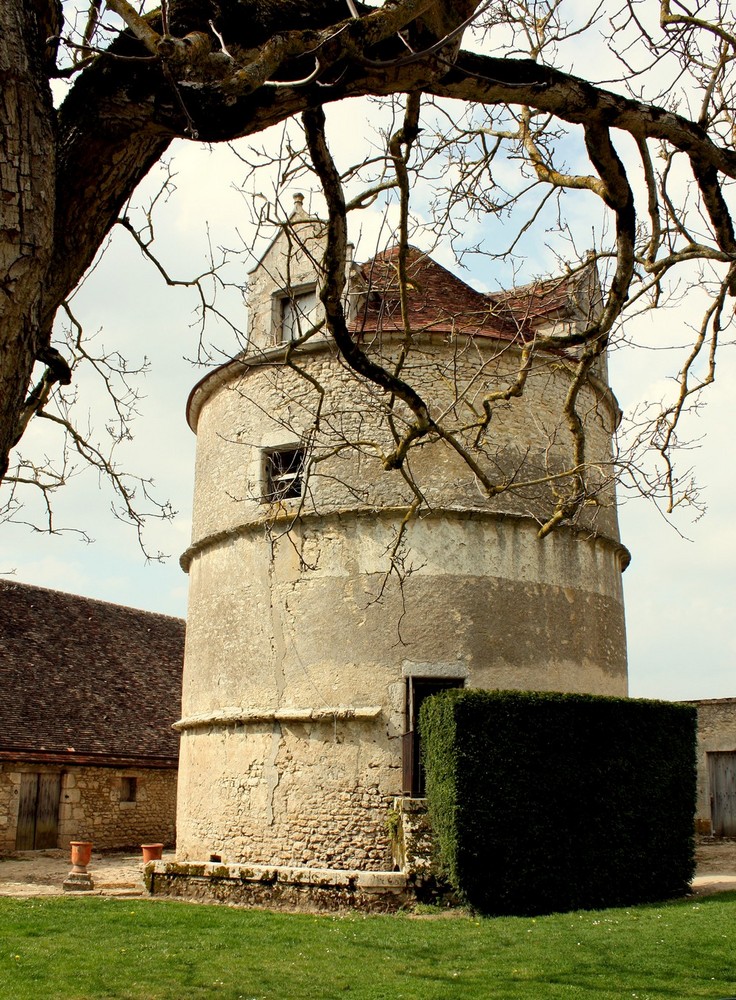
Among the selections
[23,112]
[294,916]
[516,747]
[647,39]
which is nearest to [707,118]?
[647,39]

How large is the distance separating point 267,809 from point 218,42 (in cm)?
962

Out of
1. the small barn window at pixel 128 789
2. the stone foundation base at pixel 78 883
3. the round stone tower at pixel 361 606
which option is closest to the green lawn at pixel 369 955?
the round stone tower at pixel 361 606

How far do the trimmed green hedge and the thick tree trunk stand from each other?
8.19m

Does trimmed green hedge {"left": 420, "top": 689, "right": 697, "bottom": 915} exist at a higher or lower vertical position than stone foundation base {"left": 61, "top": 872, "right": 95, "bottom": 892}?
higher

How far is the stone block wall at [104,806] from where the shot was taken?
17.7 m

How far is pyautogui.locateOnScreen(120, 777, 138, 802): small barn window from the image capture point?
19375 millimetres

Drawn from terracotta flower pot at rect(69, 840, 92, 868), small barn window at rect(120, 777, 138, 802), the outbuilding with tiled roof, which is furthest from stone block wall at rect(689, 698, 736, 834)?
terracotta flower pot at rect(69, 840, 92, 868)

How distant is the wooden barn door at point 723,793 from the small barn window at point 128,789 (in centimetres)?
1194

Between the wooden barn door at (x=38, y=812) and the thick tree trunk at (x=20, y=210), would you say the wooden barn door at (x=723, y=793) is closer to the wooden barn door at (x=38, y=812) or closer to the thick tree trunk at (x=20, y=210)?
the wooden barn door at (x=38, y=812)

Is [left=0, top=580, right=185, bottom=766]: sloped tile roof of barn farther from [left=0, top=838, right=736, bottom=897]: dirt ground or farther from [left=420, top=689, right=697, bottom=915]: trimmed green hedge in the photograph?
[left=420, top=689, right=697, bottom=915]: trimmed green hedge

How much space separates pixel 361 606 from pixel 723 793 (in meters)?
12.6

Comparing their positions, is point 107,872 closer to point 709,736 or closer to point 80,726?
point 80,726

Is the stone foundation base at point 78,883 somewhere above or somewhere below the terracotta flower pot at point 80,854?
below

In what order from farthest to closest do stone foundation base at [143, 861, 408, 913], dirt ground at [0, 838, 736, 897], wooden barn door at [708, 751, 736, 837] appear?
wooden barn door at [708, 751, 736, 837], dirt ground at [0, 838, 736, 897], stone foundation base at [143, 861, 408, 913]
